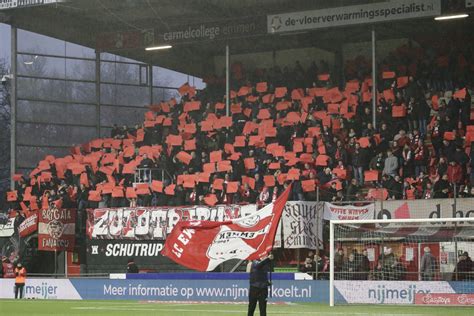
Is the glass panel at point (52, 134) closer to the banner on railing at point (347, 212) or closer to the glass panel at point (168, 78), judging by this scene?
the glass panel at point (168, 78)

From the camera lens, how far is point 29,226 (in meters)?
37.8

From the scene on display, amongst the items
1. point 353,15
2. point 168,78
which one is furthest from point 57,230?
point 353,15

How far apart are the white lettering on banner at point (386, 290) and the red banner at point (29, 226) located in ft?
43.8

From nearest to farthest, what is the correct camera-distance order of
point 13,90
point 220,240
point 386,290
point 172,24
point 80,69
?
point 386,290 → point 220,240 → point 172,24 → point 13,90 → point 80,69

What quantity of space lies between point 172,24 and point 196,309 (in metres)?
18.5

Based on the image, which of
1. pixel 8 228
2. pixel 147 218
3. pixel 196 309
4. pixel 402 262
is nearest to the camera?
pixel 196 309

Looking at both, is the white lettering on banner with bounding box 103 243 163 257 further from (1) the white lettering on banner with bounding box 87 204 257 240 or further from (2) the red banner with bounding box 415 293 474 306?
(2) the red banner with bounding box 415 293 474 306

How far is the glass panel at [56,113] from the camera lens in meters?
43.5

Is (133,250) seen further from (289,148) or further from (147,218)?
(289,148)

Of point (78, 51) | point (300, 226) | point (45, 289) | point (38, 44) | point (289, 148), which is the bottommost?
point (45, 289)

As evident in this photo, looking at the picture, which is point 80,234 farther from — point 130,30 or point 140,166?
point 130,30

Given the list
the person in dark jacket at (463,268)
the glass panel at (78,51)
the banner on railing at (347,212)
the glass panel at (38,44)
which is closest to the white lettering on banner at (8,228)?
the glass panel at (38,44)

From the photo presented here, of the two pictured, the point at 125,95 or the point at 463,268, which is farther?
the point at 125,95

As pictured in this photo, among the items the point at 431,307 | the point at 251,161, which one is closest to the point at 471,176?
the point at 431,307
